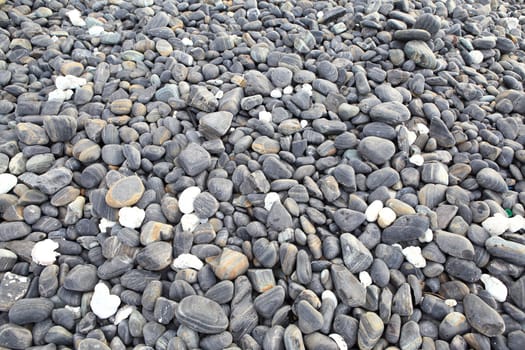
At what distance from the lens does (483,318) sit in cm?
115

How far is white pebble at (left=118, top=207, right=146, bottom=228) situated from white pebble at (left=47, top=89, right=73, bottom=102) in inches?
26.2

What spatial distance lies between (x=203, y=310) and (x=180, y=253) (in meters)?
0.21

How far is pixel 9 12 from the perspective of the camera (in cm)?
206

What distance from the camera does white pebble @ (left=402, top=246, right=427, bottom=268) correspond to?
4.16ft

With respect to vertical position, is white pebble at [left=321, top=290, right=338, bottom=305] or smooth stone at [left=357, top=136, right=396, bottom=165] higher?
smooth stone at [left=357, top=136, right=396, bottom=165]

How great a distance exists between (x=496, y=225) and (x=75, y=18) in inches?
83.2

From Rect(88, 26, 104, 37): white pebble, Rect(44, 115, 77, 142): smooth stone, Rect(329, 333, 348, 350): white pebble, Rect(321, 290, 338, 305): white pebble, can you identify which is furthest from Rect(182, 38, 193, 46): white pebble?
Rect(329, 333, 348, 350): white pebble

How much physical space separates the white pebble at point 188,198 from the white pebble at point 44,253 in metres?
0.40

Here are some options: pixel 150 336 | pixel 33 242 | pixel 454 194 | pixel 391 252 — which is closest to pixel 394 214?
pixel 391 252

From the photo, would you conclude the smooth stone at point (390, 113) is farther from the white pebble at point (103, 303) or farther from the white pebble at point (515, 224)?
the white pebble at point (103, 303)

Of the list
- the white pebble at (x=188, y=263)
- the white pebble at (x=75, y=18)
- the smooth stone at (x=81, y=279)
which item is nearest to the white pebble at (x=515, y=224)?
the white pebble at (x=188, y=263)

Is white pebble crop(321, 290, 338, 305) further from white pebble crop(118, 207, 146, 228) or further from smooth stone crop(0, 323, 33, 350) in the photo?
smooth stone crop(0, 323, 33, 350)

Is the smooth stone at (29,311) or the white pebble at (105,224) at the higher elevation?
the white pebble at (105,224)

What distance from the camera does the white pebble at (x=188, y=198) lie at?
135 centimetres
